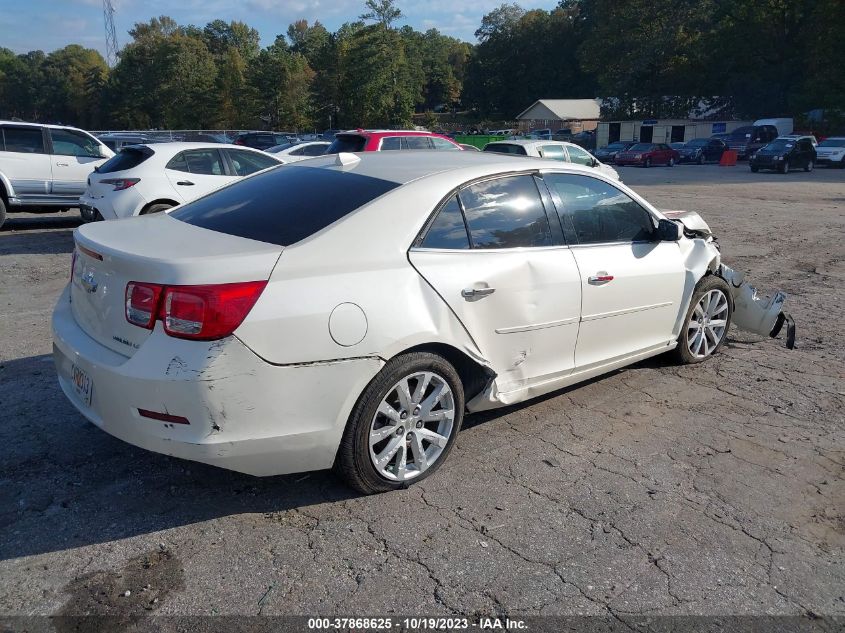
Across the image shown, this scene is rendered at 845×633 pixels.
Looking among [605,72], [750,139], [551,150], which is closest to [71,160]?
[551,150]

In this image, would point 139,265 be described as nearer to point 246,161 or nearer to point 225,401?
point 225,401

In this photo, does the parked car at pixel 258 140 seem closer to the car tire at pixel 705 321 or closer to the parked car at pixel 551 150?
the parked car at pixel 551 150

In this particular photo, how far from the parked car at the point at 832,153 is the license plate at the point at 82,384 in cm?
3828

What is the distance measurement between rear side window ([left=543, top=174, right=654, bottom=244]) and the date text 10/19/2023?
2515mm

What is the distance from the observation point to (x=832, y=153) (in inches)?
1362

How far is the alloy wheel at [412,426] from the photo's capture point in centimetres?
361

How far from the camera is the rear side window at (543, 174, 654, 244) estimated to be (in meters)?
4.59

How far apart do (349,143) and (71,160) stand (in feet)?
16.5

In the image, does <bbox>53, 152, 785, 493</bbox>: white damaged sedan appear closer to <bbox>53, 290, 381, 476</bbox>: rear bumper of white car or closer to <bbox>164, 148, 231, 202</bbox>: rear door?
<bbox>53, 290, 381, 476</bbox>: rear bumper of white car

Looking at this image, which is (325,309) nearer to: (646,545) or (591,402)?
(646,545)

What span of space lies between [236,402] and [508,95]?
94.5 meters

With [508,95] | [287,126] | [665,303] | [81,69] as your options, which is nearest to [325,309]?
[665,303]

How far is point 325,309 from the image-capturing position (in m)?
3.30

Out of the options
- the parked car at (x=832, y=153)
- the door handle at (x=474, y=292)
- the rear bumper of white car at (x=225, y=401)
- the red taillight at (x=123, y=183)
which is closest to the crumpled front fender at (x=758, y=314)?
the door handle at (x=474, y=292)
